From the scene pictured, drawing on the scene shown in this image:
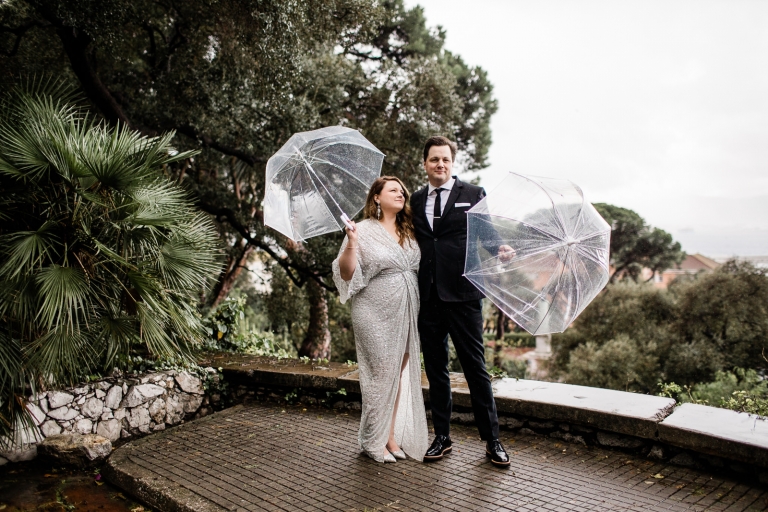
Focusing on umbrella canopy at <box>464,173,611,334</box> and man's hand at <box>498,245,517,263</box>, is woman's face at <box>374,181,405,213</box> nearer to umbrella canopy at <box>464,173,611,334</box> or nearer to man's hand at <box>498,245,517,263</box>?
umbrella canopy at <box>464,173,611,334</box>

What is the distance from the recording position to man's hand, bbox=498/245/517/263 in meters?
3.57

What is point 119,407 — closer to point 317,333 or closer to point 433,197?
point 433,197

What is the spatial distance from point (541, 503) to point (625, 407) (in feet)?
4.46

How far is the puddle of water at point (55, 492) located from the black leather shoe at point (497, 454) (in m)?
2.37

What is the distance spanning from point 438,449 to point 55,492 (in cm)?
278

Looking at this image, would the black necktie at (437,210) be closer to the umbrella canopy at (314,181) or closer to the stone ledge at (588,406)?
the umbrella canopy at (314,181)

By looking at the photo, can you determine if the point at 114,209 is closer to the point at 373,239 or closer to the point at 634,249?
the point at 373,239

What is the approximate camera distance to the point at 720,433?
3.85 meters

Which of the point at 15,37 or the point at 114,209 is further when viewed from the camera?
the point at 15,37

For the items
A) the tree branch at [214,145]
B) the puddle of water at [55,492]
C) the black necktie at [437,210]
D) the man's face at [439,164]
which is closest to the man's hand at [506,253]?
the black necktie at [437,210]

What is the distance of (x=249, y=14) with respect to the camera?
7328 millimetres

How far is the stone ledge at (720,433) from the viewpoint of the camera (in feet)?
12.1

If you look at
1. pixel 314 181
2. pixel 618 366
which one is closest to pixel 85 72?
pixel 314 181

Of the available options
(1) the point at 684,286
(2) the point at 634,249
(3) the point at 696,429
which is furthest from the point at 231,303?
(2) the point at 634,249
